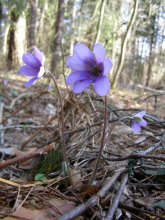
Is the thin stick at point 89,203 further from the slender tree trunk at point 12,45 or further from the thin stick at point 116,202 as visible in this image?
the slender tree trunk at point 12,45

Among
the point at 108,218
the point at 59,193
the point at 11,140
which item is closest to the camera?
the point at 108,218

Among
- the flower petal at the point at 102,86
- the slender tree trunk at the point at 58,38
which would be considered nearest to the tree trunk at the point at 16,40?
the slender tree trunk at the point at 58,38

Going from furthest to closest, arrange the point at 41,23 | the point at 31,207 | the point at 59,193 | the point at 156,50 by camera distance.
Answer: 1. the point at 156,50
2. the point at 41,23
3. the point at 59,193
4. the point at 31,207

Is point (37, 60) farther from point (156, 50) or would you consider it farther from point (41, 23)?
point (156, 50)

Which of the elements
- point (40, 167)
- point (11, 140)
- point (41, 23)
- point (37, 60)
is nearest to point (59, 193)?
point (40, 167)

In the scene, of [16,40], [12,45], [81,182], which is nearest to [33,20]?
[16,40]

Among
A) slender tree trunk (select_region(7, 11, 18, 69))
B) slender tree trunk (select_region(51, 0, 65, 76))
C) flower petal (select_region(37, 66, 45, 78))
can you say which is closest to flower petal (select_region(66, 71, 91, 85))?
flower petal (select_region(37, 66, 45, 78))

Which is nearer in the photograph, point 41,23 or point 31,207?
point 31,207

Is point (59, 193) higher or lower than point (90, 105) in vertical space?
lower
